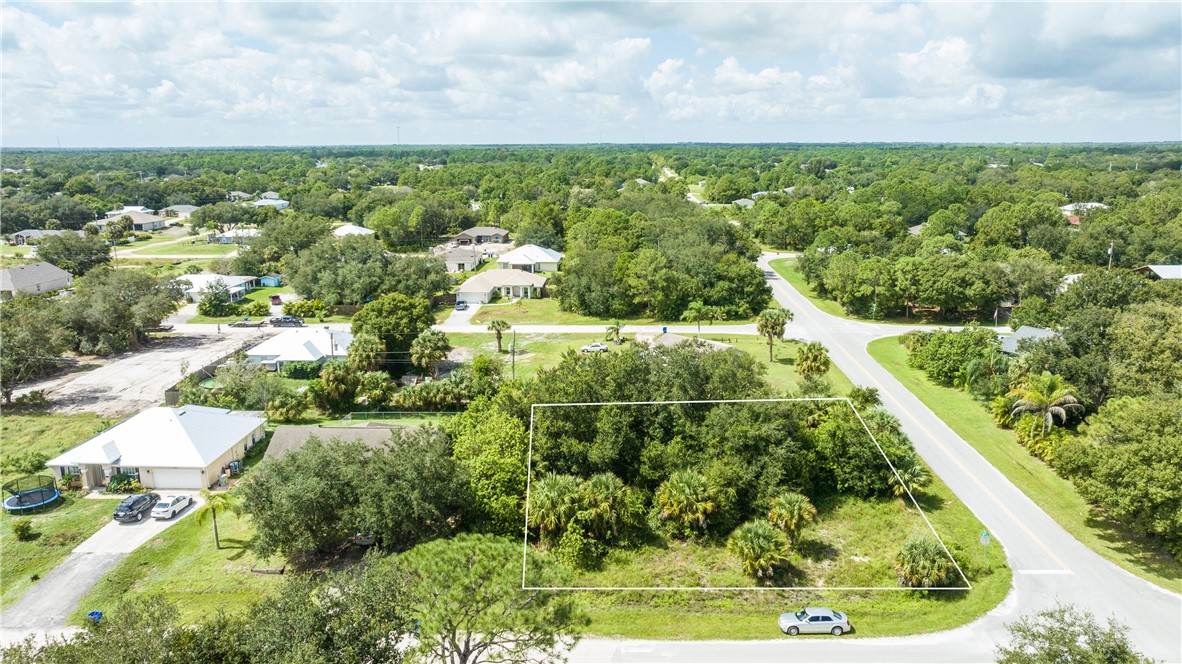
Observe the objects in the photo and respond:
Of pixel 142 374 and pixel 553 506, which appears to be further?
pixel 142 374

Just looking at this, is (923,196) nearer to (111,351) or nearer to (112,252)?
(111,351)

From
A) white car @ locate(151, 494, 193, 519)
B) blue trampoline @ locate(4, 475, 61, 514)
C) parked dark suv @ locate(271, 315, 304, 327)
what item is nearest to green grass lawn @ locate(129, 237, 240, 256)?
parked dark suv @ locate(271, 315, 304, 327)

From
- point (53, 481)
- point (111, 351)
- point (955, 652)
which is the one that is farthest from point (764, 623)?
point (111, 351)

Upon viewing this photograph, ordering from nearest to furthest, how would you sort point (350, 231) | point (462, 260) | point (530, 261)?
point (530, 261)
point (462, 260)
point (350, 231)

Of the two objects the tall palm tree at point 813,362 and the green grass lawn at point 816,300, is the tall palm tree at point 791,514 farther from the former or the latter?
the green grass lawn at point 816,300

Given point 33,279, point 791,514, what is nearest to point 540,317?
point 791,514

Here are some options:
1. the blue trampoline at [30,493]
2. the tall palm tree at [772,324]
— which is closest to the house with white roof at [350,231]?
the tall palm tree at [772,324]

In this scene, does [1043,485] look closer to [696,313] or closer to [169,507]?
[696,313]

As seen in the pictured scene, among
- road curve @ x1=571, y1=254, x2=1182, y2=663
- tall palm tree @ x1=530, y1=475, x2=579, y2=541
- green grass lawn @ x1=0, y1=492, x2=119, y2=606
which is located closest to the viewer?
road curve @ x1=571, y1=254, x2=1182, y2=663

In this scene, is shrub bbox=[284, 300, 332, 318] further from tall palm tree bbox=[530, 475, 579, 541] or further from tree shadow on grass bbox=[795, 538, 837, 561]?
tree shadow on grass bbox=[795, 538, 837, 561]
